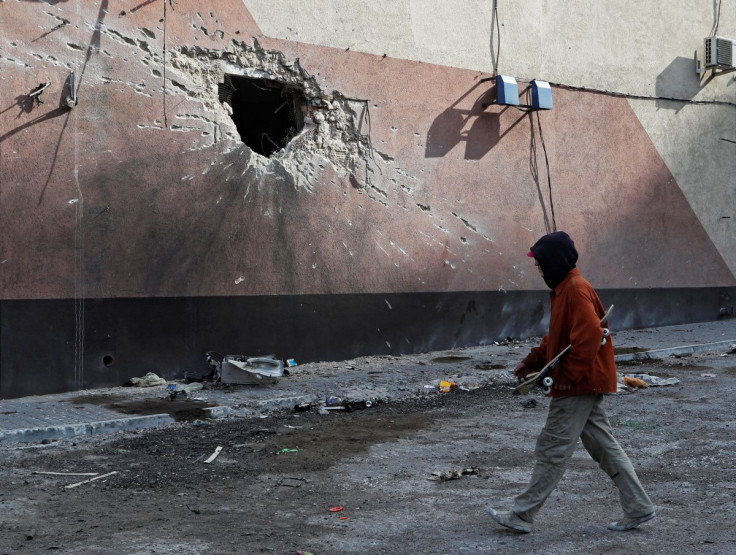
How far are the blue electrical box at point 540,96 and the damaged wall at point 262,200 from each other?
15.1 inches

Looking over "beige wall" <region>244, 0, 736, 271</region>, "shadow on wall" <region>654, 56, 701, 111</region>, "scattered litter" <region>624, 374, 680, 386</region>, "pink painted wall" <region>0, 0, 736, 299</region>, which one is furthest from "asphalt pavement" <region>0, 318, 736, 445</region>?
"shadow on wall" <region>654, 56, 701, 111</region>

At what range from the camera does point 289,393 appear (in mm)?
9484

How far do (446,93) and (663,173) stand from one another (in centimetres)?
518

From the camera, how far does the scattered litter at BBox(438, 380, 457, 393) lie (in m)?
10.2

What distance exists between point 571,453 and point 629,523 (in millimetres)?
506

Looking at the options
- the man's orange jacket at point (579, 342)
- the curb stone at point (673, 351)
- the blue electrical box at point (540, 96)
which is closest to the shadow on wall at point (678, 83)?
the blue electrical box at point (540, 96)

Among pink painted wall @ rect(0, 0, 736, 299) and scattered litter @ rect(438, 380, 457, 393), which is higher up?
pink painted wall @ rect(0, 0, 736, 299)

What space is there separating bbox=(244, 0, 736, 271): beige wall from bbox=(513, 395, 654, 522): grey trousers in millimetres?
7738

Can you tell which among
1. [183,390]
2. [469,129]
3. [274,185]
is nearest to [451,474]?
[183,390]

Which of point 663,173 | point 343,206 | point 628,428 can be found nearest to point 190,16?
point 343,206

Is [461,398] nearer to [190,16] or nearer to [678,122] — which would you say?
[190,16]

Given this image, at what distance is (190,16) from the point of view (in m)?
10.4

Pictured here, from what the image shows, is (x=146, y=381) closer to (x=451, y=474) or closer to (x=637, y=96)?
(x=451, y=474)

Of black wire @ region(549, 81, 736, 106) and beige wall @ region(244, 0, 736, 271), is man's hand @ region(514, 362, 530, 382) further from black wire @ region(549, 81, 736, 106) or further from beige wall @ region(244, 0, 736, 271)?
black wire @ region(549, 81, 736, 106)
